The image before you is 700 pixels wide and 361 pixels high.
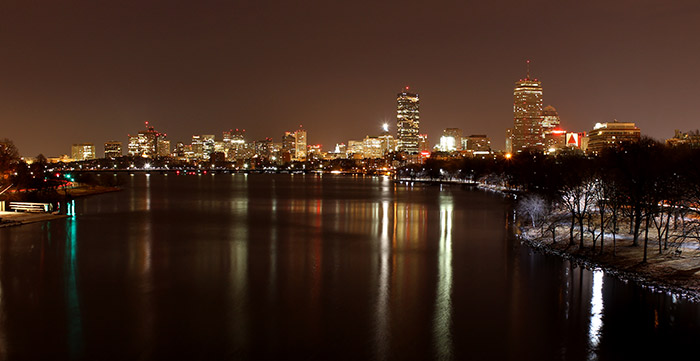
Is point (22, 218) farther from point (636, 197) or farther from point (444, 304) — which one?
point (636, 197)

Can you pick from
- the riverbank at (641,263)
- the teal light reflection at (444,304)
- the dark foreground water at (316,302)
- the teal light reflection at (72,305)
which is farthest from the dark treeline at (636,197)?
the teal light reflection at (72,305)

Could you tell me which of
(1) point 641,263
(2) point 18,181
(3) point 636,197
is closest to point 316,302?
(1) point 641,263

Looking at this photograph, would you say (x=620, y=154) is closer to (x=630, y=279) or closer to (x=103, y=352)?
(x=630, y=279)

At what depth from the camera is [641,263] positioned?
22125 millimetres

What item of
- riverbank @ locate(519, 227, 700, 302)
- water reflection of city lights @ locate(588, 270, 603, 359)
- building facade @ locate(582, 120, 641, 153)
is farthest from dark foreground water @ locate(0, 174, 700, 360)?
building facade @ locate(582, 120, 641, 153)

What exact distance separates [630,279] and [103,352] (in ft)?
61.7

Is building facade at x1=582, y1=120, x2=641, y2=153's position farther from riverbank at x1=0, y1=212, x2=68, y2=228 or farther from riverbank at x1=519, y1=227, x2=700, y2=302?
riverbank at x1=0, y1=212, x2=68, y2=228

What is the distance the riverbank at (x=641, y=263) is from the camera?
19125mm

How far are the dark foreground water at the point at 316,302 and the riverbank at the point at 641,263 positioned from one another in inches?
38.2

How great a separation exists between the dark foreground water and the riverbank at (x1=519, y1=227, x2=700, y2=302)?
971 mm

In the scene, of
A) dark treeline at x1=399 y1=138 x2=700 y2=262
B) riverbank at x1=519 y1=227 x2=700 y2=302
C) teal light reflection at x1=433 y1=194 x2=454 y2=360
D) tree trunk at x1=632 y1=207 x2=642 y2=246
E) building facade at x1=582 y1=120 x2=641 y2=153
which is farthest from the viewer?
building facade at x1=582 y1=120 x2=641 y2=153

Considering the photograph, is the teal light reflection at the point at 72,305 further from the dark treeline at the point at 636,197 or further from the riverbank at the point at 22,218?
the dark treeline at the point at 636,197

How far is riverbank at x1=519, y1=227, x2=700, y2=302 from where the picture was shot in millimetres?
19125

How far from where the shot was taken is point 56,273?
21688mm
